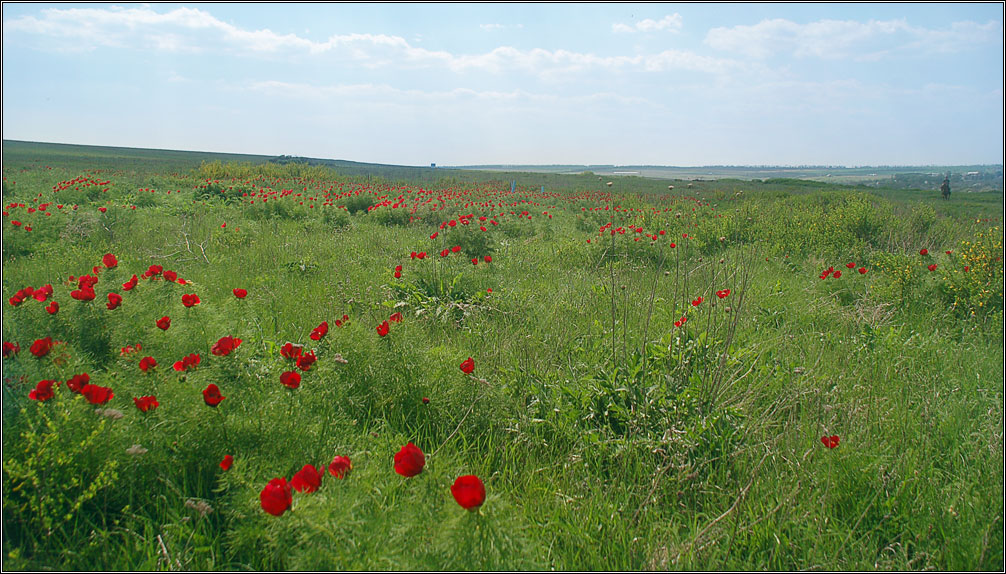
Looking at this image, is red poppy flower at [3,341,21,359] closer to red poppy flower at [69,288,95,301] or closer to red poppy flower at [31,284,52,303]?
red poppy flower at [31,284,52,303]

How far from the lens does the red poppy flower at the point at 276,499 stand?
4.20 ft

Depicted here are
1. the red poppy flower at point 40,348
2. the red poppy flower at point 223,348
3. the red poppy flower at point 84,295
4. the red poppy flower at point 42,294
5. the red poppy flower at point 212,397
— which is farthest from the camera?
the red poppy flower at point 84,295

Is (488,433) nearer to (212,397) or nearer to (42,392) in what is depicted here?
A: (212,397)

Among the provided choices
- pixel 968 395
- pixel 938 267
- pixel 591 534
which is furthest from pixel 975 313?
pixel 591 534

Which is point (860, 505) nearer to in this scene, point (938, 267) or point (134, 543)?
point (134, 543)

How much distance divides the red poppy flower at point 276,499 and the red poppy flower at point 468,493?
1.43 ft

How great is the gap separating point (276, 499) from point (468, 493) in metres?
0.48

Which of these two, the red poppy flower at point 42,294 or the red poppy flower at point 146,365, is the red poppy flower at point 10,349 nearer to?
the red poppy flower at point 146,365

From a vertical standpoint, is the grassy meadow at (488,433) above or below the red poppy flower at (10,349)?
below

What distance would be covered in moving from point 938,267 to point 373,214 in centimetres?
889

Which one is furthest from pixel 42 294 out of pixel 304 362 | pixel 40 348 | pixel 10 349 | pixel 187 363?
pixel 304 362

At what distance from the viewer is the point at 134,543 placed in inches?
65.7

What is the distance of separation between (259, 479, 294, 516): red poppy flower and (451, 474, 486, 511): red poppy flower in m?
0.44

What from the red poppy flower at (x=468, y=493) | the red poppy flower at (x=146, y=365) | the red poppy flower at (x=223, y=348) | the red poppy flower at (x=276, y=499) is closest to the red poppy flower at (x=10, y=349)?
the red poppy flower at (x=146, y=365)
